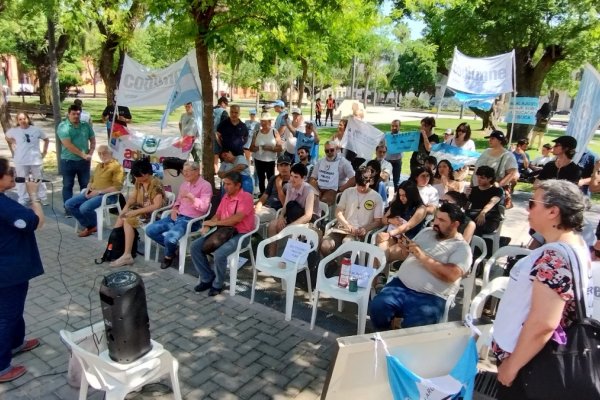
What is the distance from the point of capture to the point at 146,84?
7.26 m

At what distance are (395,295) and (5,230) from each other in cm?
317

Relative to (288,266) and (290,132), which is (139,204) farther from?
(290,132)

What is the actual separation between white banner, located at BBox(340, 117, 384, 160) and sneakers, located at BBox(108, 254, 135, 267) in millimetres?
4190

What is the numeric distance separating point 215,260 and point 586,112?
4927 millimetres

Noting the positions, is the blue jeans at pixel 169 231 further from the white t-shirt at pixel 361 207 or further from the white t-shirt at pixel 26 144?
the white t-shirt at pixel 26 144

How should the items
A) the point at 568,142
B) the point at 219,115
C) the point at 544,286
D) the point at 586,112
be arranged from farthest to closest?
the point at 219,115 < the point at 586,112 < the point at 568,142 < the point at 544,286

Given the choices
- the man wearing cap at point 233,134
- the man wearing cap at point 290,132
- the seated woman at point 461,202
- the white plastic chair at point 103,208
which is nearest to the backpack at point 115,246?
the white plastic chair at point 103,208

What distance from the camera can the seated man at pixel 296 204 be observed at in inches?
217

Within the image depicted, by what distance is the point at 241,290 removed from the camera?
515cm

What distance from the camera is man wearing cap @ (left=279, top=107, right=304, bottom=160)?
356 inches

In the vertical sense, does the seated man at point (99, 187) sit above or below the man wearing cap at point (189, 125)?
below

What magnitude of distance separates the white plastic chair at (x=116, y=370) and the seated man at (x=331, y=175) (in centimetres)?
398

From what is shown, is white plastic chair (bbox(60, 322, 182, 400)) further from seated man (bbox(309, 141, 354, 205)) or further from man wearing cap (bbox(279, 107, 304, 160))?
man wearing cap (bbox(279, 107, 304, 160))

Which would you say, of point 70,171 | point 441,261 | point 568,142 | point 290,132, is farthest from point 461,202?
point 70,171
